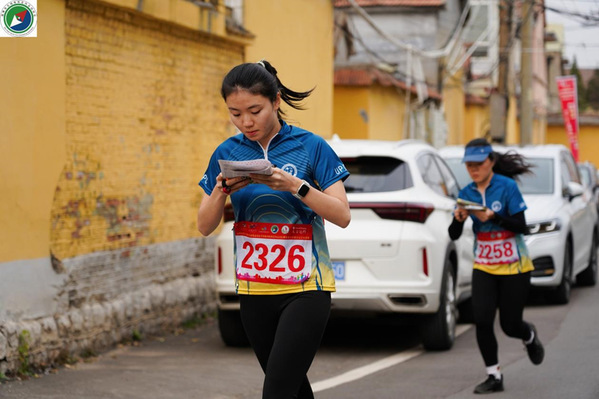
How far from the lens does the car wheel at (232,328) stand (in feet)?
30.3

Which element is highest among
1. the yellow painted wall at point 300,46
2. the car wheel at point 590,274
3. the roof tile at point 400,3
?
the roof tile at point 400,3

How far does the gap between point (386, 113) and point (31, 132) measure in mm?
14437

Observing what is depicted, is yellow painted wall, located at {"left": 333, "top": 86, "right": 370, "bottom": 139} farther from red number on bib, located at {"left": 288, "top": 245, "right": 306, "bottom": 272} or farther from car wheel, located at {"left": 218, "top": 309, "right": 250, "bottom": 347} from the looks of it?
red number on bib, located at {"left": 288, "top": 245, "right": 306, "bottom": 272}

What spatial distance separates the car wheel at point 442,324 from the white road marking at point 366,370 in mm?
186

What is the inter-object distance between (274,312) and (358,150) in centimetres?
475

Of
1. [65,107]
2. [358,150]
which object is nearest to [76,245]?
[65,107]

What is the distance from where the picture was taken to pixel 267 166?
3979mm

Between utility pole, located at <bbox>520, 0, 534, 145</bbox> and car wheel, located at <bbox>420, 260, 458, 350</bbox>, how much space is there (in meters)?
14.5

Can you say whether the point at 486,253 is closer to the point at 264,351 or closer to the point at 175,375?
the point at 175,375

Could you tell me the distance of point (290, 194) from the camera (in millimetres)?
4293

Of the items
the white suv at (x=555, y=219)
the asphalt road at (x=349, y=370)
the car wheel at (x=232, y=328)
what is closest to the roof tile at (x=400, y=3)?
the white suv at (x=555, y=219)

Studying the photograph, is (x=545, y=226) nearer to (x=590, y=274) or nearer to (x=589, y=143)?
(x=590, y=274)

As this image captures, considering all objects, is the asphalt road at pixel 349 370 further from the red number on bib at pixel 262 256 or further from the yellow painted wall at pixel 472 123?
the yellow painted wall at pixel 472 123

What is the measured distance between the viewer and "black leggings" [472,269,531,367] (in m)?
7.28
